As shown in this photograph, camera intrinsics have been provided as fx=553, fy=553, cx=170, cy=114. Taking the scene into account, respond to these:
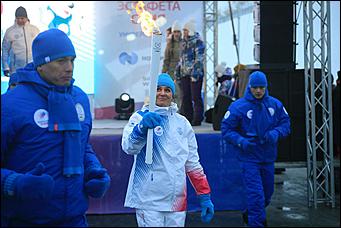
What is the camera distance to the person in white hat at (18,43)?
8.16 metres

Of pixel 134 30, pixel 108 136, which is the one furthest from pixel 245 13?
pixel 108 136

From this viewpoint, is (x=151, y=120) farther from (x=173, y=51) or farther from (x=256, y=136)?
(x=173, y=51)

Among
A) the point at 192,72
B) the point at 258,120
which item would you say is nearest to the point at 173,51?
the point at 192,72

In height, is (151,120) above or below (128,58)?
below

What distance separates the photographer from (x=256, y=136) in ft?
20.1

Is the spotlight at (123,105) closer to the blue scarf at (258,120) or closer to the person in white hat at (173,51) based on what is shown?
the person in white hat at (173,51)

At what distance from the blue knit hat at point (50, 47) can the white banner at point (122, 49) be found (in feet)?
29.5

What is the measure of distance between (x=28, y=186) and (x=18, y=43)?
621 cm

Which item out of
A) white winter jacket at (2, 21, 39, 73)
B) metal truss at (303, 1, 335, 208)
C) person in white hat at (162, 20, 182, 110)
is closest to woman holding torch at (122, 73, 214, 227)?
metal truss at (303, 1, 335, 208)

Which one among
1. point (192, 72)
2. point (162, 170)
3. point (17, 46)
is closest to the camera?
point (162, 170)

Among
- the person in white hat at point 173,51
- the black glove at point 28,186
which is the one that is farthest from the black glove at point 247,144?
the black glove at point 28,186

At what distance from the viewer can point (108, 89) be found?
1170 cm

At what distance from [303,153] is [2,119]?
657cm

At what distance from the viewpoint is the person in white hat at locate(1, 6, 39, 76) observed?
8164 mm
